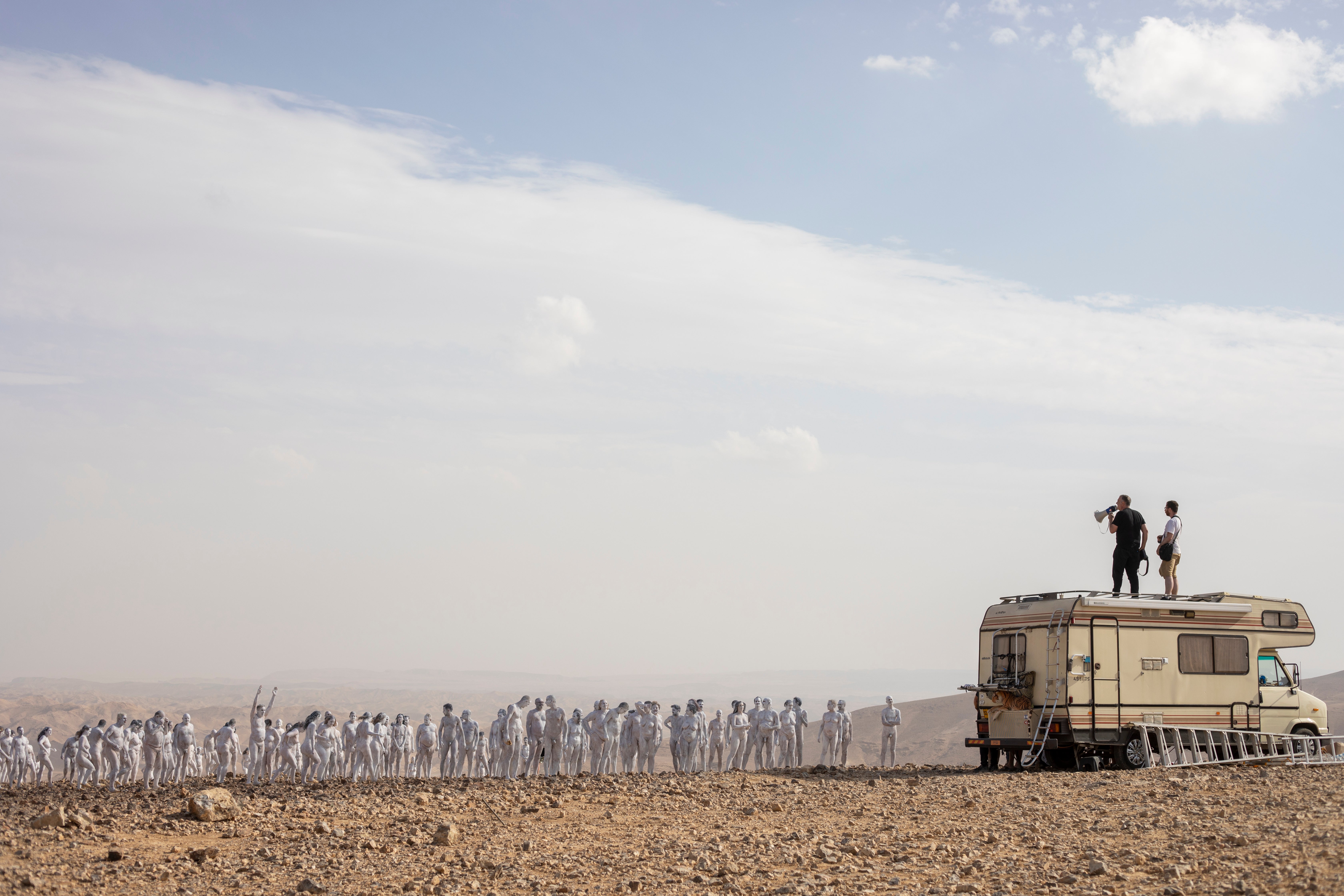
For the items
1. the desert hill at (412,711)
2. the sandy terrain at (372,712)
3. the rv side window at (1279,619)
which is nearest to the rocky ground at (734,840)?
the rv side window at (1279,619)

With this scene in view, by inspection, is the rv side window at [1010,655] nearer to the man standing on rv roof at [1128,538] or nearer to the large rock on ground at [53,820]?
the man standing on rv roof at [1128,538]

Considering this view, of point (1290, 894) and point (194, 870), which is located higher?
point (1290, 894)

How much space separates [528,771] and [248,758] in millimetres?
6561

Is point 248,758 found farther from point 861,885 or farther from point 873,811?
point 861,885

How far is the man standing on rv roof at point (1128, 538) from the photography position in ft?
71.3

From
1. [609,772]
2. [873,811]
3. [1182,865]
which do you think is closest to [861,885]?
[1182,865]

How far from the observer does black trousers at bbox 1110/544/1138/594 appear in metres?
21.8

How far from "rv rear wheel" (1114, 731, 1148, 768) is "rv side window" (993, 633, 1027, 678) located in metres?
1.96

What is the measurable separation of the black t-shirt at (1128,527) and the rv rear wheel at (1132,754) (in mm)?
4183

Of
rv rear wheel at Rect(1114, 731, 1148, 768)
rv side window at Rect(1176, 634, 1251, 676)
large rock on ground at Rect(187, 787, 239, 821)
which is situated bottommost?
large rock on ground at Rect(187, 787, 239, 821)

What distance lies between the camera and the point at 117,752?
86.3ft

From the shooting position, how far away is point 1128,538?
21734mm

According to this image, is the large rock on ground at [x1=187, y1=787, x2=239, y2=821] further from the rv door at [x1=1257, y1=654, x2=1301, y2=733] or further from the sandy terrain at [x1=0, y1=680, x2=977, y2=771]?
the sandy terrain at [x1=0, y1=680, x2=977, y2=771]

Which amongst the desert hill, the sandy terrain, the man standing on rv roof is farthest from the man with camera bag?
the desert hill
